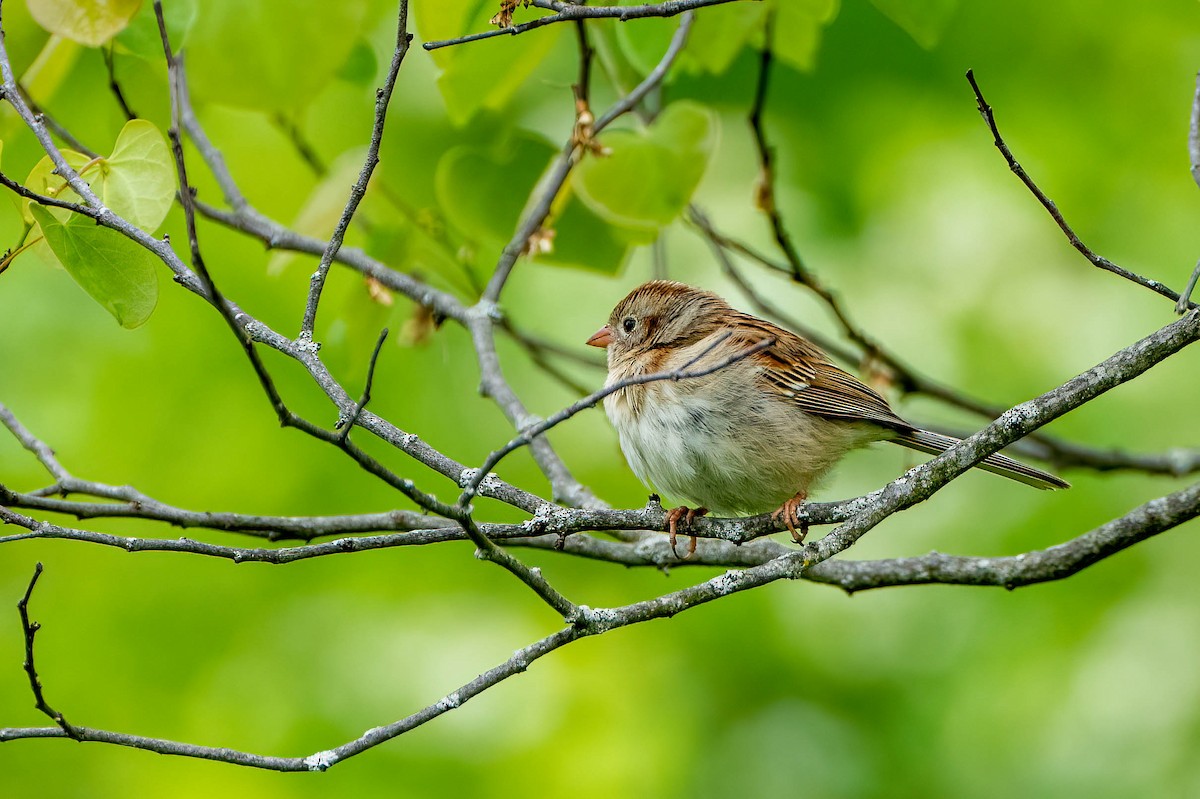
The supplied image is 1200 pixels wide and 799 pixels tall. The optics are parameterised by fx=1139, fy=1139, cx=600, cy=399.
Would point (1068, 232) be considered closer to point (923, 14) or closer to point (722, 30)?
point (923, 14)

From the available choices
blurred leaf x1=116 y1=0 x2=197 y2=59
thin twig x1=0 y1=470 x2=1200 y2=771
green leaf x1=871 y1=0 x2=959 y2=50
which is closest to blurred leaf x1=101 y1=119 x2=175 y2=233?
blurred leaf x1=116 y1=0 x2=197 y2=59

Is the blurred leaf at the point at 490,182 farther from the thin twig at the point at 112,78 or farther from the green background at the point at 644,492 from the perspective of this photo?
the thin twig at the point at 112,78

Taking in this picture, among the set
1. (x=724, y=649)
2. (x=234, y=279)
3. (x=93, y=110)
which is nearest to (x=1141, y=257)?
(x=724, y=649)

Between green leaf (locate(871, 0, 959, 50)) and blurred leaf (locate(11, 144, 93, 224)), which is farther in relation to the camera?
green leaf (locate(871, 0, 959, 50))

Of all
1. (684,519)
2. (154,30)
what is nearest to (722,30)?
(684,519)

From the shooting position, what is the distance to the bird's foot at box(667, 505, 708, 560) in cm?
325

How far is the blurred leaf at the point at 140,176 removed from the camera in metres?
2.61

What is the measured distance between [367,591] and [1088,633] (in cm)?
311

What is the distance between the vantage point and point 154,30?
10.4 feet

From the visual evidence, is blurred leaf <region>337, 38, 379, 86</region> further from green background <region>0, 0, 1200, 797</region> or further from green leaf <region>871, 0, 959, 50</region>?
green leaf <region>871, 0, 959, 50</region>

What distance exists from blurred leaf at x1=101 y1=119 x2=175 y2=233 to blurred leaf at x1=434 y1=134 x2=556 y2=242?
1304 mm

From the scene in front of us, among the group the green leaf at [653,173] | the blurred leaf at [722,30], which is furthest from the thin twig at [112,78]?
the blurred leaf at [722,30]

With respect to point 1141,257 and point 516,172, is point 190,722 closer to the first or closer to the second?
point 516,172

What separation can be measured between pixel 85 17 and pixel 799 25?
2074mm
